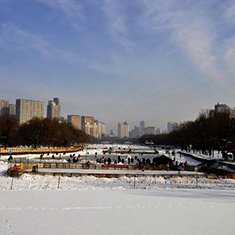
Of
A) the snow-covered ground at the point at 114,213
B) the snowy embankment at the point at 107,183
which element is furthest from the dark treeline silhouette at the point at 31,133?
the snow-covered ground at the point at 114,213

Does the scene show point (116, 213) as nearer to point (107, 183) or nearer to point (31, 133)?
point (107, 183)

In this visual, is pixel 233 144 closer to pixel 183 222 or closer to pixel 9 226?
pixel 183 222

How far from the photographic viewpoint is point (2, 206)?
15.5 metres

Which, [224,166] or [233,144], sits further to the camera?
[233,144]

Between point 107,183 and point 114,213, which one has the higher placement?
point 114,213

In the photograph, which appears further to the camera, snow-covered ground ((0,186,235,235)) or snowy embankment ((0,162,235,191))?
snowy embankment ((0,162,235,191))

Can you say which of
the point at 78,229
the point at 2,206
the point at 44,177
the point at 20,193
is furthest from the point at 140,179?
the point at 78,229

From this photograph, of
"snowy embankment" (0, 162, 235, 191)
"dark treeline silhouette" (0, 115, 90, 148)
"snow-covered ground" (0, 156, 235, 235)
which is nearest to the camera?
"snow-covered ground" (0, 156, 235, 235)

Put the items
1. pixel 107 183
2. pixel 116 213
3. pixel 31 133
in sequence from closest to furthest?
pixel 116 213, pixel 107 183, pixel 31 133

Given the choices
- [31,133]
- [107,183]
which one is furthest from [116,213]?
[31,133]

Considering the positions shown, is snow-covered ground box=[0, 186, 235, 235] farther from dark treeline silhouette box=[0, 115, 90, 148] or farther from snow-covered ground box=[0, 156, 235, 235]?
dark treeline silhouette box=[0, 115, 90, 148]

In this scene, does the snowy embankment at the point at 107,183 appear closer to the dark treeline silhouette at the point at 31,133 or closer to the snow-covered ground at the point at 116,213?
the snow-covered ground at the point at 116,213

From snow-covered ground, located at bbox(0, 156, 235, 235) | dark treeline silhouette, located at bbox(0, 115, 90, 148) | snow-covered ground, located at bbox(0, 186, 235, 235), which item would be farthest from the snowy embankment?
dark treeline silhouette, located at bbox(0, 115, 90, 148)

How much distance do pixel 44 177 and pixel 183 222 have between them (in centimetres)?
1862
